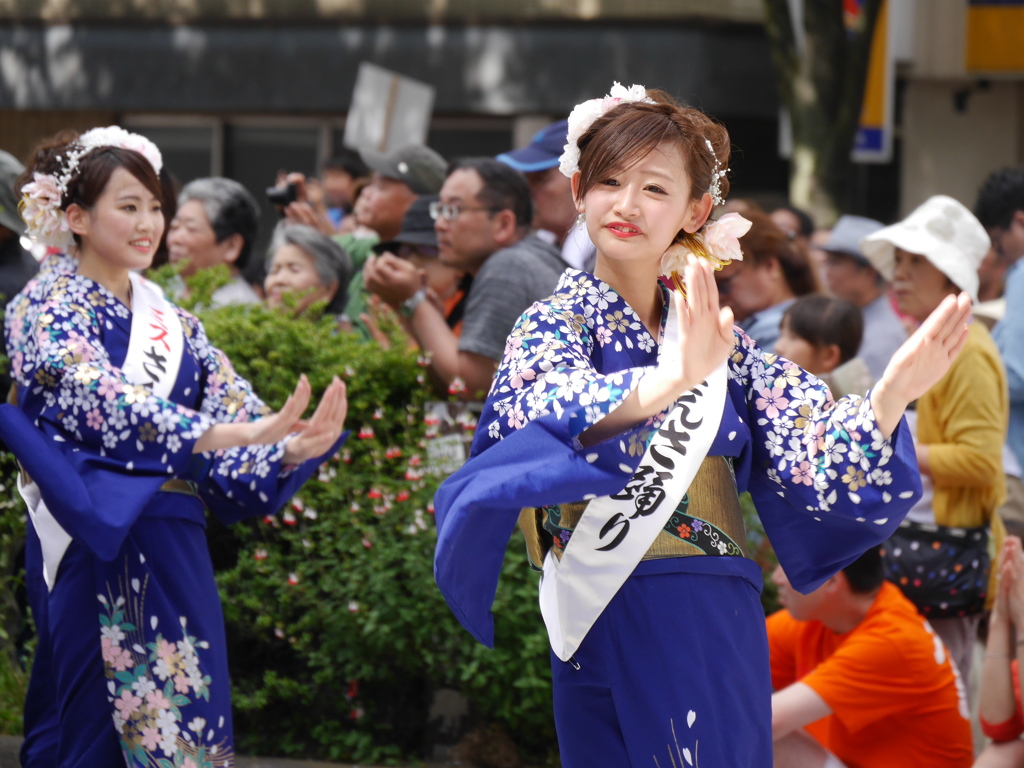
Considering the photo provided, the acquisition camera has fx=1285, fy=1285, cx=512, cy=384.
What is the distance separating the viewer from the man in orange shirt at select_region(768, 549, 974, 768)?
350cm

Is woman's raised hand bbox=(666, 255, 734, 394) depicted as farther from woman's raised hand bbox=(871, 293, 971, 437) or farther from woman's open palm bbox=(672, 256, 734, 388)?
woman's raised hand bbox=(871, 293, 971, 437)

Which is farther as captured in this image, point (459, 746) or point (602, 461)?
point (459, 746)

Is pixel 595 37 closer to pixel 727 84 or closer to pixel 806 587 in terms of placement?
pixel 727 84

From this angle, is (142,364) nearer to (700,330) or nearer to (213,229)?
(700,330)

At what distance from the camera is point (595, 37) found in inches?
450

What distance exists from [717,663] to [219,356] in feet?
5.81

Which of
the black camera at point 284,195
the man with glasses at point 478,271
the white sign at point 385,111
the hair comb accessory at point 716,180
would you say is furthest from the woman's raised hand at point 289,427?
the white sign at point 385,111

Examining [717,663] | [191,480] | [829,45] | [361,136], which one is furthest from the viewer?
[829,45]

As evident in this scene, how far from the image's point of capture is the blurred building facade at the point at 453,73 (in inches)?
446

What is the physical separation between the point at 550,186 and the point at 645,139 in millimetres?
2770

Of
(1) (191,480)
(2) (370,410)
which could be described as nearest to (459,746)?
(2) (370,410)

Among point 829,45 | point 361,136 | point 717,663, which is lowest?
point 717,663

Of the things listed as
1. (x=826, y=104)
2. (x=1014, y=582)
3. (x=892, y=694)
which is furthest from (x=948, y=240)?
(x=826, y=104)

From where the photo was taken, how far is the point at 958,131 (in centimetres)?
1239
